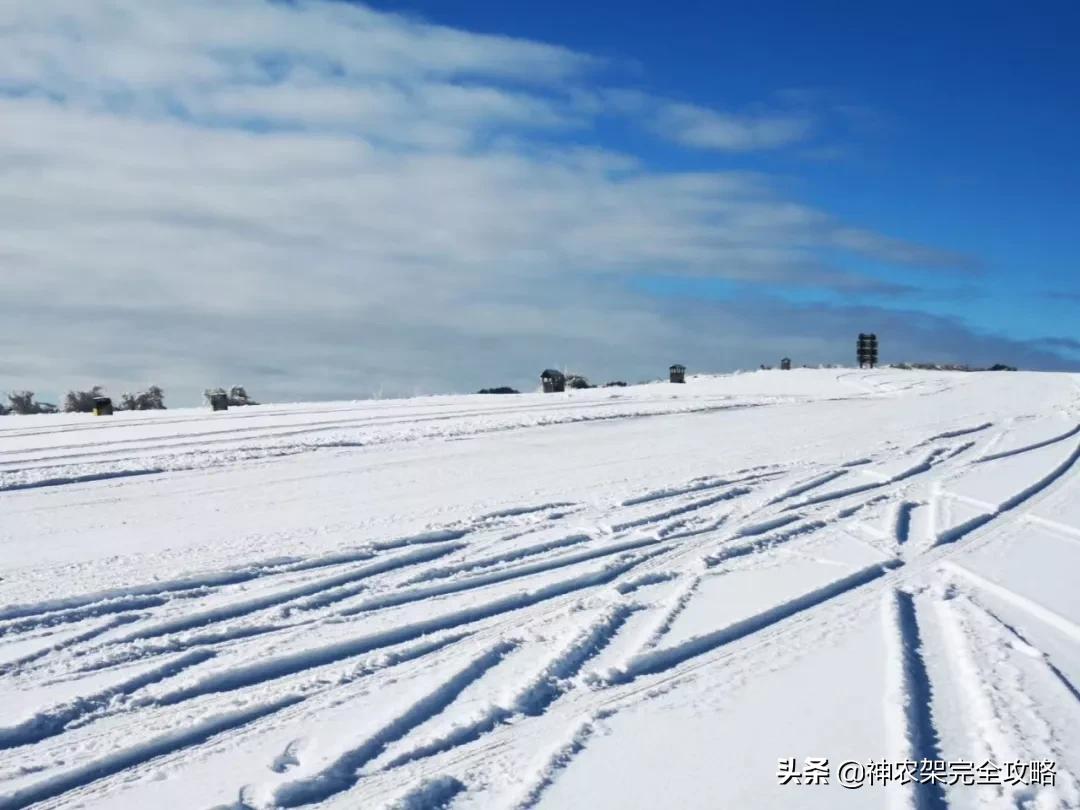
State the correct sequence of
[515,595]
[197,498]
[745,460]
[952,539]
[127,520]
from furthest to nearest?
[745,460]
[197,498]
[127,520]
[952,539]
[515,595]

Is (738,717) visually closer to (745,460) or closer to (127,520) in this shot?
(127,520)

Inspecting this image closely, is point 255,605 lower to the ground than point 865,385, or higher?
lower

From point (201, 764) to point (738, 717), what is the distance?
243 cm

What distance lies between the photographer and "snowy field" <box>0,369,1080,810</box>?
4.14 metres

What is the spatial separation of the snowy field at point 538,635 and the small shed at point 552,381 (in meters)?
19.7

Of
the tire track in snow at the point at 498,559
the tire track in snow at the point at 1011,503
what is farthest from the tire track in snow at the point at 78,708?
the tire track in snow at the point at 1011,503

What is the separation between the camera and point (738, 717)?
15.6 feet

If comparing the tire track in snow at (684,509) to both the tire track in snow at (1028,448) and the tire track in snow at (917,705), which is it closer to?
the tire track in snow at (917,705)

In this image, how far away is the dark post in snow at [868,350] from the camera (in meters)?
44.3

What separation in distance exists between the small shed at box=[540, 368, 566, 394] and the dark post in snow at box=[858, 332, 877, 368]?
17.3 meters

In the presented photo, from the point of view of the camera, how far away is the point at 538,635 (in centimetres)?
587

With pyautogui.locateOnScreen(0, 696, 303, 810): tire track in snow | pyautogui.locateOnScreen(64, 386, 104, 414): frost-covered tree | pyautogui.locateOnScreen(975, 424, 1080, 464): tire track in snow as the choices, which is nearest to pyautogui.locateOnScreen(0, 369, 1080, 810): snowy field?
pyautogui.locateOnScreen(0, 696, 303, 810): tire track in snow

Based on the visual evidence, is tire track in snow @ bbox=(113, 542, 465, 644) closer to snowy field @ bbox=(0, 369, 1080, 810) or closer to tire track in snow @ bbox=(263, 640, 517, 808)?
snowy field @ bbox=(0, 369, 1080, 810)

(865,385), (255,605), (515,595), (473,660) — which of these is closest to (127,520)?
(255,605)
